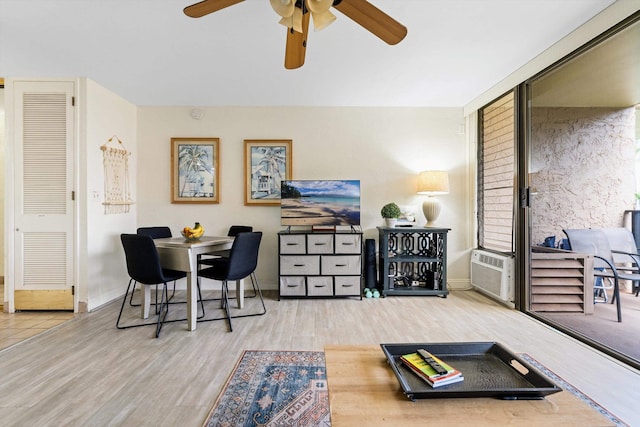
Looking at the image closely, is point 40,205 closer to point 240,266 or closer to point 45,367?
point 45,367

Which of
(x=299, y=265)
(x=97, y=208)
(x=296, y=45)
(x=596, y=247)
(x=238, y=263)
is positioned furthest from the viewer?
(x=299, y=265)

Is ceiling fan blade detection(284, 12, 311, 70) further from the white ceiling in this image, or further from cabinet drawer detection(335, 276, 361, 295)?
cabinet drawer detection(335, 276, 361, 295)

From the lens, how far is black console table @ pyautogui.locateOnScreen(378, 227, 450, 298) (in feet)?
12.6

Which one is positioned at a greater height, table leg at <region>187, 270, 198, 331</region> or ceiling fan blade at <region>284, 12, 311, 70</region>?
ceiling fan blade at <region>284, 12, 311, 70</region>

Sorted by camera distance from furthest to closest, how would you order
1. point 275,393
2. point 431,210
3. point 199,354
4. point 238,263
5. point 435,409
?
point 431,210
point 238,263
point 199,354
point 275,393
point 435,409

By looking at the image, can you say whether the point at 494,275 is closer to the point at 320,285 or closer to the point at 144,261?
the point at 320,285

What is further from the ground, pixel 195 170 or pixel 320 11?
pixel 320 11

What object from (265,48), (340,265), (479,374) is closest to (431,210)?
(340,265)

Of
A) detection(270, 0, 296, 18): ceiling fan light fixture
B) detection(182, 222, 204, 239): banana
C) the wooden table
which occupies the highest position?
detection(270, 0, 296, 18): ceiling fan light fixture

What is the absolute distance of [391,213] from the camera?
3848mm

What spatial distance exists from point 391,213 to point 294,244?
1.27 m

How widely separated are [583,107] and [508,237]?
1990 millimetres

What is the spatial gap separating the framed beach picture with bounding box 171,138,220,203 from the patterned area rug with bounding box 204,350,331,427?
2.56 meters

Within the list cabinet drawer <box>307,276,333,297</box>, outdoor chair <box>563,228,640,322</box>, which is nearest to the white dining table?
cabinet drawer <box>307,276,333,297</box>
